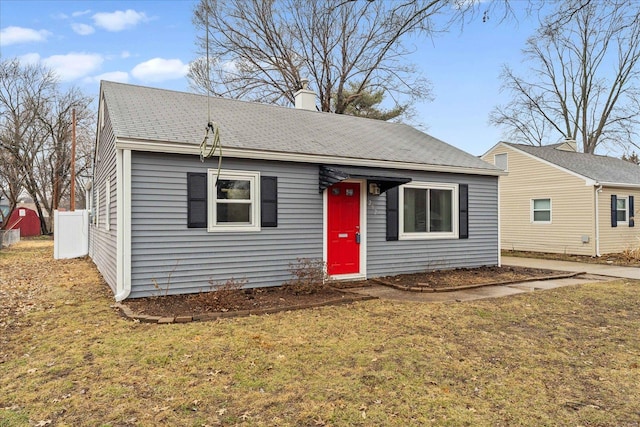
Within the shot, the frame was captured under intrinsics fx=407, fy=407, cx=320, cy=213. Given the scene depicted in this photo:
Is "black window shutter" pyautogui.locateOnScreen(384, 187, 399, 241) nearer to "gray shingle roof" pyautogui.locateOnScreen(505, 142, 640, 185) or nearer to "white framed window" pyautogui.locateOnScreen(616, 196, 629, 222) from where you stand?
"gray shingle roof" pyautogui.locateOnScreen(505, 142, 640, 185)

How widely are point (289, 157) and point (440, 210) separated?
4225 mm

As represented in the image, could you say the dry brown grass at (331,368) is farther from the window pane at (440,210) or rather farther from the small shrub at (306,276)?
the window pane at (440,210)

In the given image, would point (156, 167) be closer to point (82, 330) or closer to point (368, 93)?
point (82, 330)

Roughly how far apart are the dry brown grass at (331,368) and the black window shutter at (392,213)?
285 cm

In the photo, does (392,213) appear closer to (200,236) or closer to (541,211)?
(200,236)

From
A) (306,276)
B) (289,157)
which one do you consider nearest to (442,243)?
(306,276)

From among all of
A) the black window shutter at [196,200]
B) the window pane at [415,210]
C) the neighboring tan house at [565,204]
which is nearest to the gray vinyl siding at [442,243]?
the window pane at [415,210]

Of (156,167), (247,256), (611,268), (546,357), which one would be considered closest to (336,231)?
(247,256)

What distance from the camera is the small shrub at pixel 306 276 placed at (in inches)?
288

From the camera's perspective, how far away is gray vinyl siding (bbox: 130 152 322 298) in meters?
6.62

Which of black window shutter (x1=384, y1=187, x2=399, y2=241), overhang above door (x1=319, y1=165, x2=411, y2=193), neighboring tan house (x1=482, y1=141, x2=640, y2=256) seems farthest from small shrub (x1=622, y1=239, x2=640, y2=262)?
overhang above door (x1=319, y1=165, x2=411, y2=193)

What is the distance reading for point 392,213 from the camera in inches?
359

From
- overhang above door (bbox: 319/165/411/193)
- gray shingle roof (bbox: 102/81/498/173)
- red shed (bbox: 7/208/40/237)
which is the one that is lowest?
red shed (bbox: 7/208/40/237)

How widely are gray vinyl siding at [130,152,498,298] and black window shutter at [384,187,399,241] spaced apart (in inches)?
4.8
